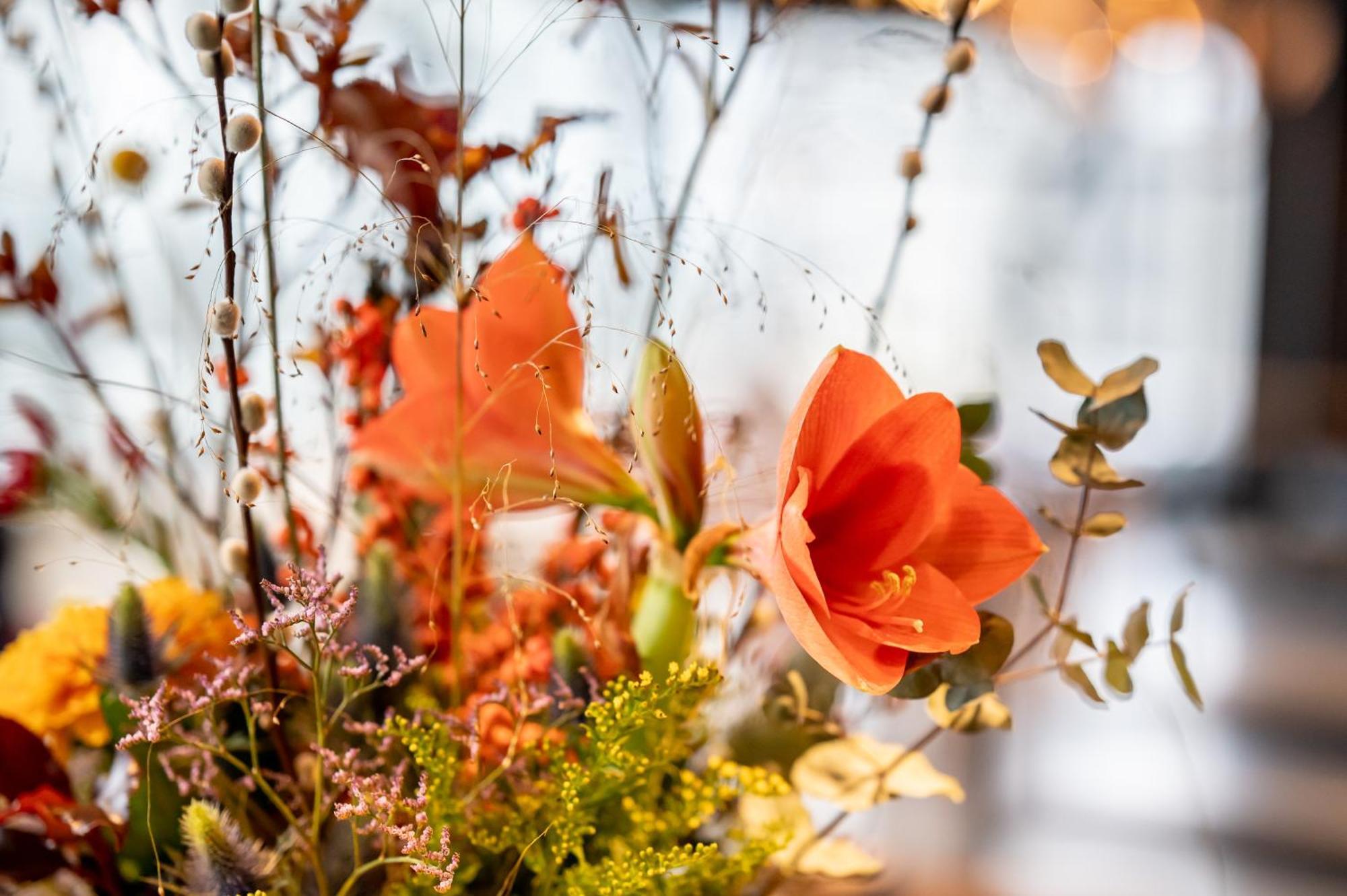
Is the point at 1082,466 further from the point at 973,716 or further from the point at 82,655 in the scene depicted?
the point at 82,655

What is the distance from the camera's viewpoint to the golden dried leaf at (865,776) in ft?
1.19

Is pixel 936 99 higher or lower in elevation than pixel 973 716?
higher

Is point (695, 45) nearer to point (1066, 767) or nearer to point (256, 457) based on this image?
point (256, 457)

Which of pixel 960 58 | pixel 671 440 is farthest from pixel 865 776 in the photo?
pixel 960 58

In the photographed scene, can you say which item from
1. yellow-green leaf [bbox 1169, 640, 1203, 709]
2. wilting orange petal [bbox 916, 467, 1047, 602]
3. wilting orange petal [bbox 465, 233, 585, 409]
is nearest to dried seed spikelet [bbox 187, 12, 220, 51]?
wilting orange petal [bbox 465, 233, 585, 409]

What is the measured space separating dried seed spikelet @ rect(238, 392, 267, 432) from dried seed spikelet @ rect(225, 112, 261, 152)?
0.06 meters

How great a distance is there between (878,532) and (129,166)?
29cm

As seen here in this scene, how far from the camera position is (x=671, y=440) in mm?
325

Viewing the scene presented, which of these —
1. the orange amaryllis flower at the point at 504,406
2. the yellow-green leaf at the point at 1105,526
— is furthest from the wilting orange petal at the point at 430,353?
the yellow-green leaf at the point at 1105,526

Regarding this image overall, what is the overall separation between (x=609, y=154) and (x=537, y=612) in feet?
0.69

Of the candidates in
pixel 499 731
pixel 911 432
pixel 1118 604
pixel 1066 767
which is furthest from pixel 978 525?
pixel 1118 604

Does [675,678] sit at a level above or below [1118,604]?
above

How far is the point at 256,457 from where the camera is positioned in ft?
1.36

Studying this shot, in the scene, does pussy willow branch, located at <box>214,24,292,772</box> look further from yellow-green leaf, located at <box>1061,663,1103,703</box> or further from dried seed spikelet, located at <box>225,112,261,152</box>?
yellow-green leaf, located at <box>1061,663,1103,703</box>
